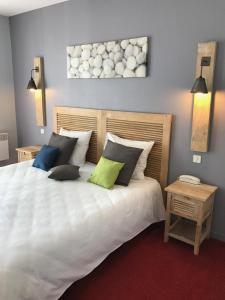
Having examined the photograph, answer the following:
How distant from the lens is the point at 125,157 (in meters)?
2.78

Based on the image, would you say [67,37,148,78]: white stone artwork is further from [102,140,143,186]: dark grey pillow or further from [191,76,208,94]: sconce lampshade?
[102,140,143,186]: dark grey pillow

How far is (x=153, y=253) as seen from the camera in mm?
2518

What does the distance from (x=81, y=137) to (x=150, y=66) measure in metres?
1.26

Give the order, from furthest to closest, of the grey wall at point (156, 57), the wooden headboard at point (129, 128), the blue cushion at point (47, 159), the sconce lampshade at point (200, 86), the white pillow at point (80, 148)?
1. the white pillow at point (80, 148)
2. the blue cushion at point (47, 159)
3. the wooden headboard at point (129, 128)
4. the grey wall at point (156, 57)
5. the sconce lampshade at point (200, 86)

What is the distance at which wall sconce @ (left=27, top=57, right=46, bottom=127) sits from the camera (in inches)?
156

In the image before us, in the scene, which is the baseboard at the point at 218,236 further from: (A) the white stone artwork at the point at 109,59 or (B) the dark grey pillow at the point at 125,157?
(A) the white stone artwork at the point at 109,59

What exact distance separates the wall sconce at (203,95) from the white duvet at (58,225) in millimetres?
691

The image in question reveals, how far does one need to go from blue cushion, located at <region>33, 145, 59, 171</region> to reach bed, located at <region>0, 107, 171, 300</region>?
10 centimetres

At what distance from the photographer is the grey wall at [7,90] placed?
4281 mm

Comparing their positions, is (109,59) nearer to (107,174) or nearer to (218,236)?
(107,174)

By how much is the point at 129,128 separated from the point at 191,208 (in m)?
1.20

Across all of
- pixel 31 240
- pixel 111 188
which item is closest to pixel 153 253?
pixel 111 188

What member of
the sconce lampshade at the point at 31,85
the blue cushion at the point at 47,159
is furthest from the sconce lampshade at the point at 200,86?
the sconce lampshade at the point at 31,85

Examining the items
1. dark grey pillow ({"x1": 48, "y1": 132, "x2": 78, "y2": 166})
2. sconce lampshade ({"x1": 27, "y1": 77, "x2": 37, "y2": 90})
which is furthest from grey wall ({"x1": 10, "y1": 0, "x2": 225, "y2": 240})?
dark grey pillow ({"x1": 48, "y1": 132, "x2": 78, "y2": 166})
